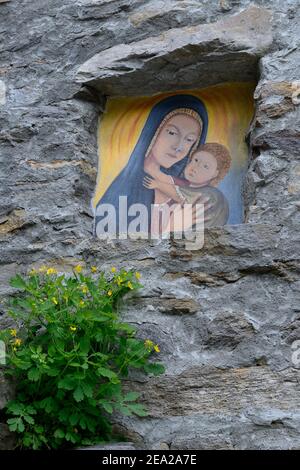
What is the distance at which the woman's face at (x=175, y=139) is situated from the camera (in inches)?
159

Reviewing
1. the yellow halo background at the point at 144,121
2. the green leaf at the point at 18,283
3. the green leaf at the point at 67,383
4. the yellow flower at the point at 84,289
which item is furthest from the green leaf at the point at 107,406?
the yellow halo background at the point at 144,121

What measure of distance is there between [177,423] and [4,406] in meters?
0.63

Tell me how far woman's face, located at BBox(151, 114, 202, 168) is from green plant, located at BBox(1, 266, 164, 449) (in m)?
0.77

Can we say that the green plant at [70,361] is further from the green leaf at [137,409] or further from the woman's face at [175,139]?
the woman's face at [175,139]

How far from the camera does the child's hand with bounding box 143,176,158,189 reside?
3.99m

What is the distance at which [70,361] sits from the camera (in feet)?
10.3

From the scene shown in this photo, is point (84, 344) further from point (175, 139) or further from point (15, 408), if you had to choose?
point (175, 139)

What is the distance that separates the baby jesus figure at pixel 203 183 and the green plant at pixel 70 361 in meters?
0.57

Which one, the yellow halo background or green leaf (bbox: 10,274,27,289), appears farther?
the yellow halo background

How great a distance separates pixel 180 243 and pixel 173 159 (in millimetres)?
587

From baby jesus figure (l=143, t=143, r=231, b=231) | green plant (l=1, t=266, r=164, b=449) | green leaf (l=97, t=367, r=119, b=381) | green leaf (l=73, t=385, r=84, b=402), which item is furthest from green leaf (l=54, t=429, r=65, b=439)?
baby jesus figure (l=143, t=143, r=231, b=231)

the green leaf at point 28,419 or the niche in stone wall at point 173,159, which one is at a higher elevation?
the niche in stone wall at point 173,159

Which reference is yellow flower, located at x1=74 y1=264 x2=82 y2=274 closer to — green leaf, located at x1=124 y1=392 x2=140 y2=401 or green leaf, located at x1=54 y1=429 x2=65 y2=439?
green leaf, located at x1=124 y1=392 x2=140 y2=401
